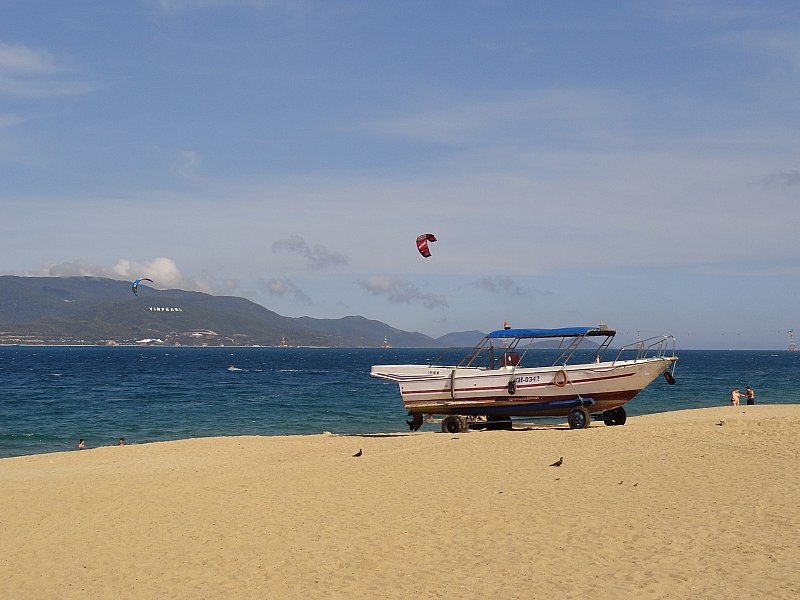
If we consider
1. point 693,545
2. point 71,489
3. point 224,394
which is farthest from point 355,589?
point 224,394

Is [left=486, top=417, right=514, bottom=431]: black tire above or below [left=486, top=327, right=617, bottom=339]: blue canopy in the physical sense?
below

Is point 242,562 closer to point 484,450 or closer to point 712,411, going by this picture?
point 484,450

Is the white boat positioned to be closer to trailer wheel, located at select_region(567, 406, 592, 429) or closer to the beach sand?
trailer wheel, located at select_region(567, 406, 592, 429)

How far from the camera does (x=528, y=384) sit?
87.0ft

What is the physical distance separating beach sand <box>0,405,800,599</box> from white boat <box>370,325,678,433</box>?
4.12m

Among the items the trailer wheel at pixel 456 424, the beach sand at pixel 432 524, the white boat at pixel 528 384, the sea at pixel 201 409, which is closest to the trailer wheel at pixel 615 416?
the white boat at pixel 528 384

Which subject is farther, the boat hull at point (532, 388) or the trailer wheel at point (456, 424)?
the trailer wheel at point (456, 424)

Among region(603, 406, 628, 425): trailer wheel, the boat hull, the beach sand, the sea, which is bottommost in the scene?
the sea

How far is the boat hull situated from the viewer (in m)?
26.2

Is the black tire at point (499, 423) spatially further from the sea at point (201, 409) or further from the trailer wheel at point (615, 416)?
the sea at point (201, 409)

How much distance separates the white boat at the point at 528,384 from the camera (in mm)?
26250

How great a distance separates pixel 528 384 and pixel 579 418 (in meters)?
1.90

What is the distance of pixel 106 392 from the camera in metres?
64.7

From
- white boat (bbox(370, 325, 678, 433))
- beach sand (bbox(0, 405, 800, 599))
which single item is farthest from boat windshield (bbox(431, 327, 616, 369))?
beach sand (bbox(0, 405, 800, 599))
